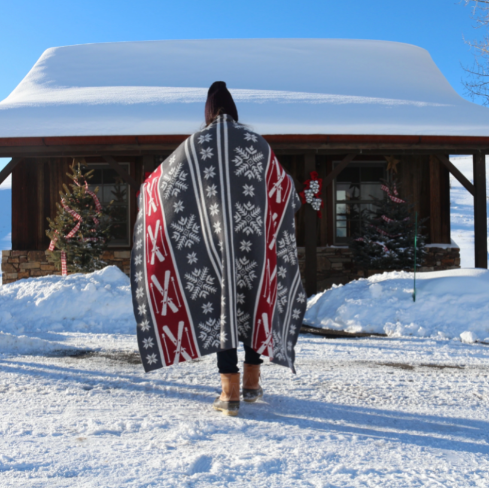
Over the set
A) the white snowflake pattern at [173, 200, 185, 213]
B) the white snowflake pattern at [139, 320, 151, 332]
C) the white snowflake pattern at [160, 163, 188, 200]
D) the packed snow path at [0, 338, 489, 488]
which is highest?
the white snowflake pattern at [160, 163, 188, 200]

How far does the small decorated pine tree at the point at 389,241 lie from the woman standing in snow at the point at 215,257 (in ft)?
22.5

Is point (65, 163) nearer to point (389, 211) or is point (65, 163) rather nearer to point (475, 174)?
point (389, 211)

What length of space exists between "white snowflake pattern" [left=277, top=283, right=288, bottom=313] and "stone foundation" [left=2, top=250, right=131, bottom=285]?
26.1ft

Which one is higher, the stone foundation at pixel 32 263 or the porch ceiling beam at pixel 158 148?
the porch ceiling beam at pixel 158 148

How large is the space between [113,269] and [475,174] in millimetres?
6199

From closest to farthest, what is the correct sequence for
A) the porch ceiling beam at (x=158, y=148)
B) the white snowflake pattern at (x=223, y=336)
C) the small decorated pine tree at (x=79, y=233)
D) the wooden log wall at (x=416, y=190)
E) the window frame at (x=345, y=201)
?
the white snowflake pattern at (x=223, y=336) < the porch ceiling beam at (x=158, y=148) < the small decorated pine tree at (x=79, y=233) < the wooden log wall at (x=416, y=190) < the window frame at (x=345, y=201)

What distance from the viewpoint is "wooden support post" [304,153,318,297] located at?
27.4 feet

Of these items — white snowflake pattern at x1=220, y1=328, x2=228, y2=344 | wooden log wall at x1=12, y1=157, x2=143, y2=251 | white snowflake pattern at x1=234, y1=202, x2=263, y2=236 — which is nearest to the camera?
white snowflake pattern at x1=220, y1=328, x2=228, y2=344

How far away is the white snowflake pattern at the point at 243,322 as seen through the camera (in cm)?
262

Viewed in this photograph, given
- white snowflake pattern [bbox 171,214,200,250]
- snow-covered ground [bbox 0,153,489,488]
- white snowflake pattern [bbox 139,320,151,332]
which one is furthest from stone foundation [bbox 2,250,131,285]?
white snowflake pattern [bbox 171,214,200,250]

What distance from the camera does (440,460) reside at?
201 centimetres

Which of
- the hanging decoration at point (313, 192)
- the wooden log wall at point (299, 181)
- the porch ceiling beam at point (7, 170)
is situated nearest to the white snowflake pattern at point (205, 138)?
the hanging decoration at point (313, 192)

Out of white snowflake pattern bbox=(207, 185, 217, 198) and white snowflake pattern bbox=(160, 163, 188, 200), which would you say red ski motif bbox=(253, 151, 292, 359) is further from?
white snowflake pattern bbox=(160, 163, 188, 200)

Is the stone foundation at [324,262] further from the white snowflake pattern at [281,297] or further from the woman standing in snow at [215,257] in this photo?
Result: the woman standing in snow at [215,257]
